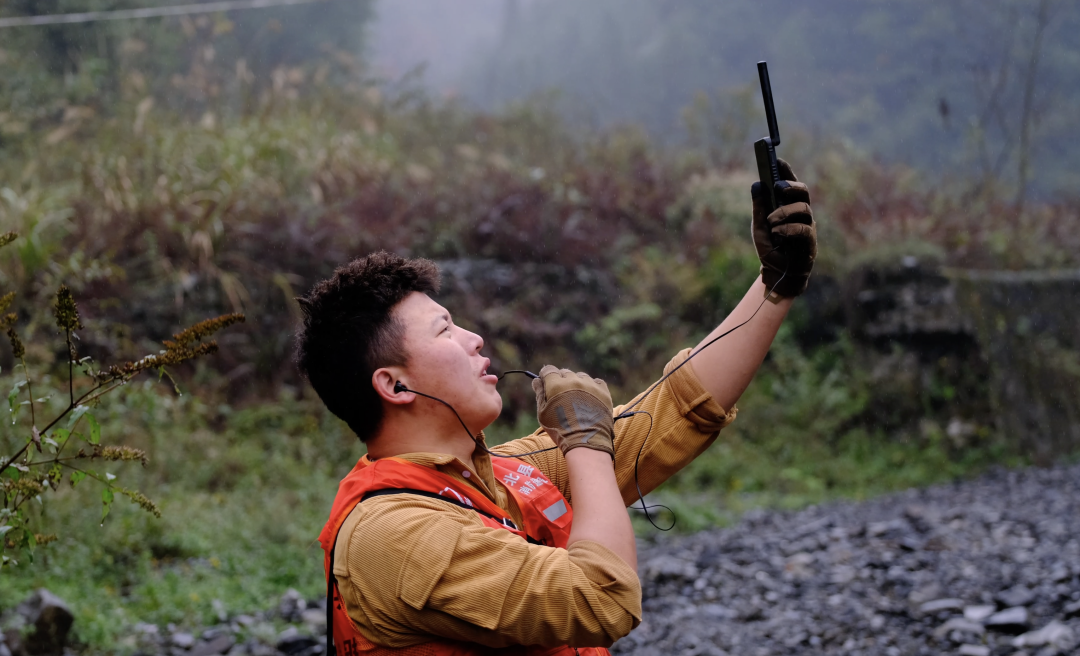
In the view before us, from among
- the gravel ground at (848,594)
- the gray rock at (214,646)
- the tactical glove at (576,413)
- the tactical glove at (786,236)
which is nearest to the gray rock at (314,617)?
the gravel ground at (848,594)

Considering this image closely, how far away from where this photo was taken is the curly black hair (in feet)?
5.55

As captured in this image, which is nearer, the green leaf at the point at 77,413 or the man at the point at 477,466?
the man at the point at 477,466

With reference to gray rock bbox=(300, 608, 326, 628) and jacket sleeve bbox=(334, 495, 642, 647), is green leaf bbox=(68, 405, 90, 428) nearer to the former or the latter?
jacket sleeve bbox=(334, 495, 642, 647)

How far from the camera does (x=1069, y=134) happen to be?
16.8 meters

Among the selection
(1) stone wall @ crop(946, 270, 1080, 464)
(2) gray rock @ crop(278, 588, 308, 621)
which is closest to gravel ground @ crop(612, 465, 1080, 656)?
(1) stone wall @ crop(946, 270, 1080, 464)

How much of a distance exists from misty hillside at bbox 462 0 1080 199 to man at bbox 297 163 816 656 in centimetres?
1335

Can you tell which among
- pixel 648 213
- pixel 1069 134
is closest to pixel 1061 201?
pixel 1069 134

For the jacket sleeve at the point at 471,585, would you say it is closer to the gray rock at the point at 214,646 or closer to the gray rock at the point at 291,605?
the gray rock at the point at 214,646

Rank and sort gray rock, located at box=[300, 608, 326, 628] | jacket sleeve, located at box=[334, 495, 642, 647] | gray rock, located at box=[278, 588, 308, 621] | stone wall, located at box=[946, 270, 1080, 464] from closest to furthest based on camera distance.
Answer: jacket sleeve, located at box=[334, 495, 642, 647] < gray rock, located at box=[300, 608, 326, 628] < gray rock, located at box=[278, 588, 308, 621] < stone wall, located at box=[946, 270, 1080, 464]

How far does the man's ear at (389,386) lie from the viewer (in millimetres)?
1663

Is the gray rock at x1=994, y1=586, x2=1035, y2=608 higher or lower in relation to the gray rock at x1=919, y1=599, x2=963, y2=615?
higher

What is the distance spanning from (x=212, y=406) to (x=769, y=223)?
681cm

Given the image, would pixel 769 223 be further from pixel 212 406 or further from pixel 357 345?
pixel 212 406

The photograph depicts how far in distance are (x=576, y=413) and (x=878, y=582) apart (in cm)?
382
